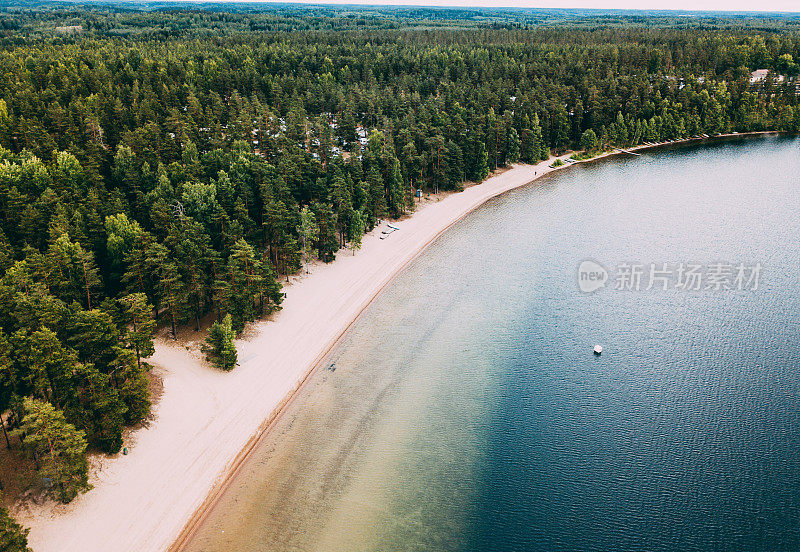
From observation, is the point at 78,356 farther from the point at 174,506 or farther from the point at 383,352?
the point at 383,352

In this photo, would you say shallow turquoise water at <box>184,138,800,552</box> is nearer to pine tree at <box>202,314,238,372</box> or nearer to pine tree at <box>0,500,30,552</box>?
pine tree at <box>202,314,238,372</box>

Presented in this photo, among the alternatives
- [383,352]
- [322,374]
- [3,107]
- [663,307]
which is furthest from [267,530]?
[3,107]

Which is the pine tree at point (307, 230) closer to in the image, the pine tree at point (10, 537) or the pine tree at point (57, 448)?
the pine tree at point (57, 448)

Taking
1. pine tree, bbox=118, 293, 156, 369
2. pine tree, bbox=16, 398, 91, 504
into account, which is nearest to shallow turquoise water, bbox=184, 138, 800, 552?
pine tree, bbox=16, 398, 91, 504

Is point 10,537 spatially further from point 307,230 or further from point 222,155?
point 222,155

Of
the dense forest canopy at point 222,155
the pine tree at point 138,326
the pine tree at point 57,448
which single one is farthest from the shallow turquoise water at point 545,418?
the pine tree at point 138,326
